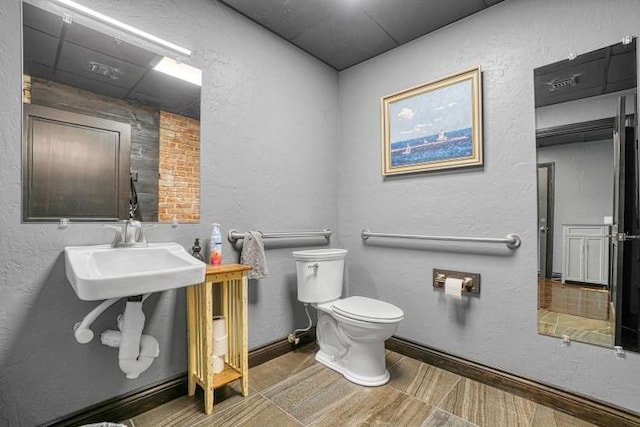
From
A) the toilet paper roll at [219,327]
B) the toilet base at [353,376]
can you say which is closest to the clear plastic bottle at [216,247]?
the toilet paper roll at [219,327]

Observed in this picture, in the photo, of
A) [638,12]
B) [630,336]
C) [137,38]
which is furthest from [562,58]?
[137,38]

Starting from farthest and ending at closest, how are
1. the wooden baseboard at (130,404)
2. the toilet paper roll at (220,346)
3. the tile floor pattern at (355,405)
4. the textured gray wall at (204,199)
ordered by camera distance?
the toilet paper roll at (220,346)
the tile floor pattern at (355,405)
the wooden baseboard at (130,404)
the textured gray wall at (204,199)

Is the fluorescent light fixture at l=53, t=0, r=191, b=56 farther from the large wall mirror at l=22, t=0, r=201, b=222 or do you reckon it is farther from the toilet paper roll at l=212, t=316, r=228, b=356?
the toilet paper roll at l=212, t=316, r=228, b=356

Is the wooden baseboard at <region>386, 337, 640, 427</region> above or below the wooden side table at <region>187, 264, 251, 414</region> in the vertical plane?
below

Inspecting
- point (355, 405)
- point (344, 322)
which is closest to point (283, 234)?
point (344, 322)

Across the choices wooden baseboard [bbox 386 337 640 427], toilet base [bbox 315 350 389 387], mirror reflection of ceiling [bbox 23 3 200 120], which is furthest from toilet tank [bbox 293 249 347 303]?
mirror reflection of ceiling [bbox 23 3 200 120]

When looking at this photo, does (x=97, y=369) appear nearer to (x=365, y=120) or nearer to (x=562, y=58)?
(x=365, y=120)

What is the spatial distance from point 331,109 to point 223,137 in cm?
107

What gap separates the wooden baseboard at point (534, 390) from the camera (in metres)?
1.40

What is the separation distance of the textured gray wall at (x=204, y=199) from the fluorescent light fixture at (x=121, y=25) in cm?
3

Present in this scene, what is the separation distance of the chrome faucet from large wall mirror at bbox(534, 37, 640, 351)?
2.08 meters

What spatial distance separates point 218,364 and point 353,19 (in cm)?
222

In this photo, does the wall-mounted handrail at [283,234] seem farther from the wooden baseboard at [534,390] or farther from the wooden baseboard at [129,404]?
the wooden baseboard at [534,390]

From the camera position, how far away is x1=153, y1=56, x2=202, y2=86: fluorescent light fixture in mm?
1605
